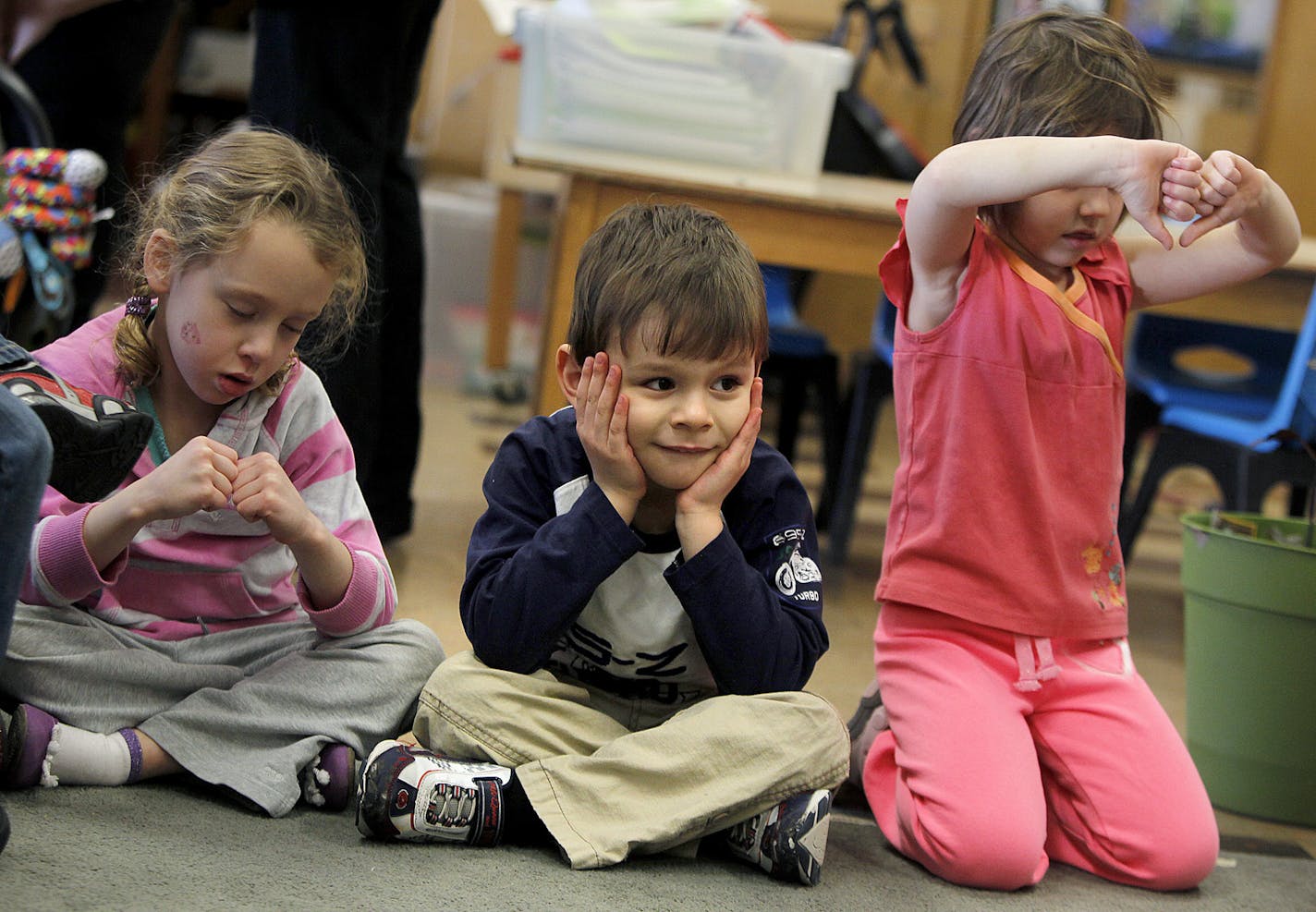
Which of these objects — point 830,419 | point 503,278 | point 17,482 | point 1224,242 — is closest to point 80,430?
point 17,482

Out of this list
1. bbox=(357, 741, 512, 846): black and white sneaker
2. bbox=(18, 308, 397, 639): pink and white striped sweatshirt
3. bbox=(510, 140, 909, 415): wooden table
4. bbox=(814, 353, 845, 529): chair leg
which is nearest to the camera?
bbox=(357, 741, 512, 846): black and white sneaker

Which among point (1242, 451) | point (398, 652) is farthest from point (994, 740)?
point (1242, 451)

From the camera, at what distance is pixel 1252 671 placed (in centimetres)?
144

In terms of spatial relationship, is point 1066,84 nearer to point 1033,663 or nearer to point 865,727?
point 1033,663

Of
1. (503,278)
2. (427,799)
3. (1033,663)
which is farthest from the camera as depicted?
(503,278)

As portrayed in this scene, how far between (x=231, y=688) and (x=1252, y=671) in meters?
1.03

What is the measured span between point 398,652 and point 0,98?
111 cm

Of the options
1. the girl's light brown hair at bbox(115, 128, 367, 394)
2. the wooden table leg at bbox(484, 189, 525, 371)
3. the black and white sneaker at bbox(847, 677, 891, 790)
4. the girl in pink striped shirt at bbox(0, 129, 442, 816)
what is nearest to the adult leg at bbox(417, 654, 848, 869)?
the girl in pink striped shirt at bbox(0, 129, 442, 816)

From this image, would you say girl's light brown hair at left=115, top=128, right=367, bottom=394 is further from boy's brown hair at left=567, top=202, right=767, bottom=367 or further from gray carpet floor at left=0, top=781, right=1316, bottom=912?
gray carpet floor at left=0, top=781, right=1316, bottom=912

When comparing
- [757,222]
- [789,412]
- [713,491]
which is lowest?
[789,412]

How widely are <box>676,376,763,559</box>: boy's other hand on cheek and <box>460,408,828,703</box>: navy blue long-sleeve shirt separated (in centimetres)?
1

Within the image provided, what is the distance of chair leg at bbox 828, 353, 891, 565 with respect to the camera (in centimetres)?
238

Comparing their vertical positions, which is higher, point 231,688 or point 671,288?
point 671,288

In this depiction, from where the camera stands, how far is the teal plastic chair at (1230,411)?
6.32ft
